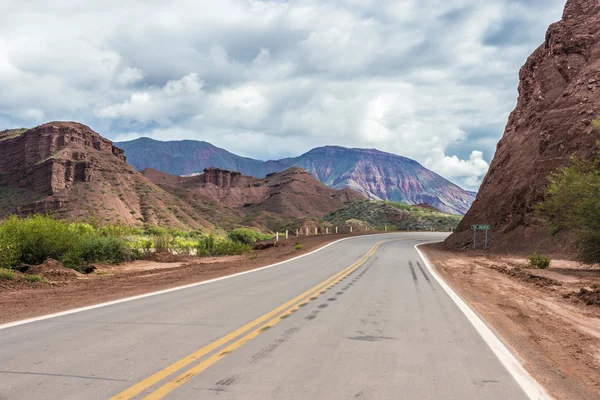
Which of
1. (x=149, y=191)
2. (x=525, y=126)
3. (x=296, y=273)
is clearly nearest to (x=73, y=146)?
(x=149, y=191)

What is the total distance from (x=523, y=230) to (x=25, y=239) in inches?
1224

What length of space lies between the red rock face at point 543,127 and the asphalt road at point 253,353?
89.5ft

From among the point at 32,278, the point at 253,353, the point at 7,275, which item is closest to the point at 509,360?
the point at 253,353

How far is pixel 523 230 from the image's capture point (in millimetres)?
33375

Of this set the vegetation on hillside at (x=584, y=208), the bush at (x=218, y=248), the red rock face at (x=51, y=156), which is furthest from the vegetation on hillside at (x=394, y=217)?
the vegetation on hillside at (x=584, y=208)

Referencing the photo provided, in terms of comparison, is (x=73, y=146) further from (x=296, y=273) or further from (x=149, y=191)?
(x=296, y=273)

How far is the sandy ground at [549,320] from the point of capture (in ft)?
18.0

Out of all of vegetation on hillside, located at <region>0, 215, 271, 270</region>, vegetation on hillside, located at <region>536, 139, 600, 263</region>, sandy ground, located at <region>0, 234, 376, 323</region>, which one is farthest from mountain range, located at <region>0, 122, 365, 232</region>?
vegetation on hillside, located at <region>536, 139, 600, 263</region>

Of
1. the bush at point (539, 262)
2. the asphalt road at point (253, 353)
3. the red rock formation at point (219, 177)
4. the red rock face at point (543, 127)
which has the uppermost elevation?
the red rock formation at point (219, 177)

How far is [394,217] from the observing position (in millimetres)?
96312

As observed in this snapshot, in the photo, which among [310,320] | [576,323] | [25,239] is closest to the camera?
[310,320]

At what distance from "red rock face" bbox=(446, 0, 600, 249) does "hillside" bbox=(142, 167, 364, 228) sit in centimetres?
7693

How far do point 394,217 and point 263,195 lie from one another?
78.6 meters

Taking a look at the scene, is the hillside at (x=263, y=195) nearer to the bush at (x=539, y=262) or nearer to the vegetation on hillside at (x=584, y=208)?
the bush at (x=539, y=262)
